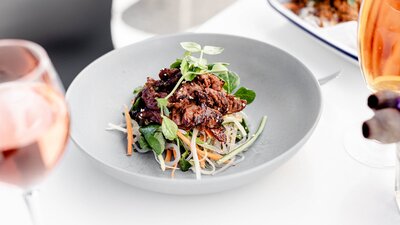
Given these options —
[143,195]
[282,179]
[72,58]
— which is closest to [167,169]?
[143,195]

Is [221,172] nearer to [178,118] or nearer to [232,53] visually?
[178,118]

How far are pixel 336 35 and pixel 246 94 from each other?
1.15ft

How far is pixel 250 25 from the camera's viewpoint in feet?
4.49

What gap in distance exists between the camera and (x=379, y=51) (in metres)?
0.93

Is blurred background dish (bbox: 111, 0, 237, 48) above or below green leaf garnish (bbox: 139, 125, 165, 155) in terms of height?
below

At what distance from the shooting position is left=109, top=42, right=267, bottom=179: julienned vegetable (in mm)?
932

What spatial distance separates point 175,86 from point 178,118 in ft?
0.21

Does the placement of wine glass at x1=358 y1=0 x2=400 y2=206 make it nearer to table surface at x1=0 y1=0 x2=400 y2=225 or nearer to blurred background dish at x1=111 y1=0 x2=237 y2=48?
table surface at x1=0 y1=0 x2=400 y2=225

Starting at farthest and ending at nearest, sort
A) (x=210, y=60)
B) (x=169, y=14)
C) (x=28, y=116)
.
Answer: (x=169, y=14), (x=210, y=60), (x=28, y=116)

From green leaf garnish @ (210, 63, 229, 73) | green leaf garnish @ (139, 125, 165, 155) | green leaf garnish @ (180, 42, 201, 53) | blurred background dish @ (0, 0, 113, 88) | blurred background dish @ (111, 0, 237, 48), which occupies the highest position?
green leaf garnish @ (180, 42, 201, 53)

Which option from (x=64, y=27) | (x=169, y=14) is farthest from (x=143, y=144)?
(x=169, y=14)

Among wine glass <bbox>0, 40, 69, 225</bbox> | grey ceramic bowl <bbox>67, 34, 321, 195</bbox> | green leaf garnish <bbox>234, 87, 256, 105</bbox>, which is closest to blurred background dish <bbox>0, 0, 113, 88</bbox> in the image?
grey ceramic bowl <bbox>67, 34, 321, 195</bbox>

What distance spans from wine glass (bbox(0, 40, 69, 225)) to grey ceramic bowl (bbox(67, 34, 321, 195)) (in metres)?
0.16

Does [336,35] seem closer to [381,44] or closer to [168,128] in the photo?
[381,44]
